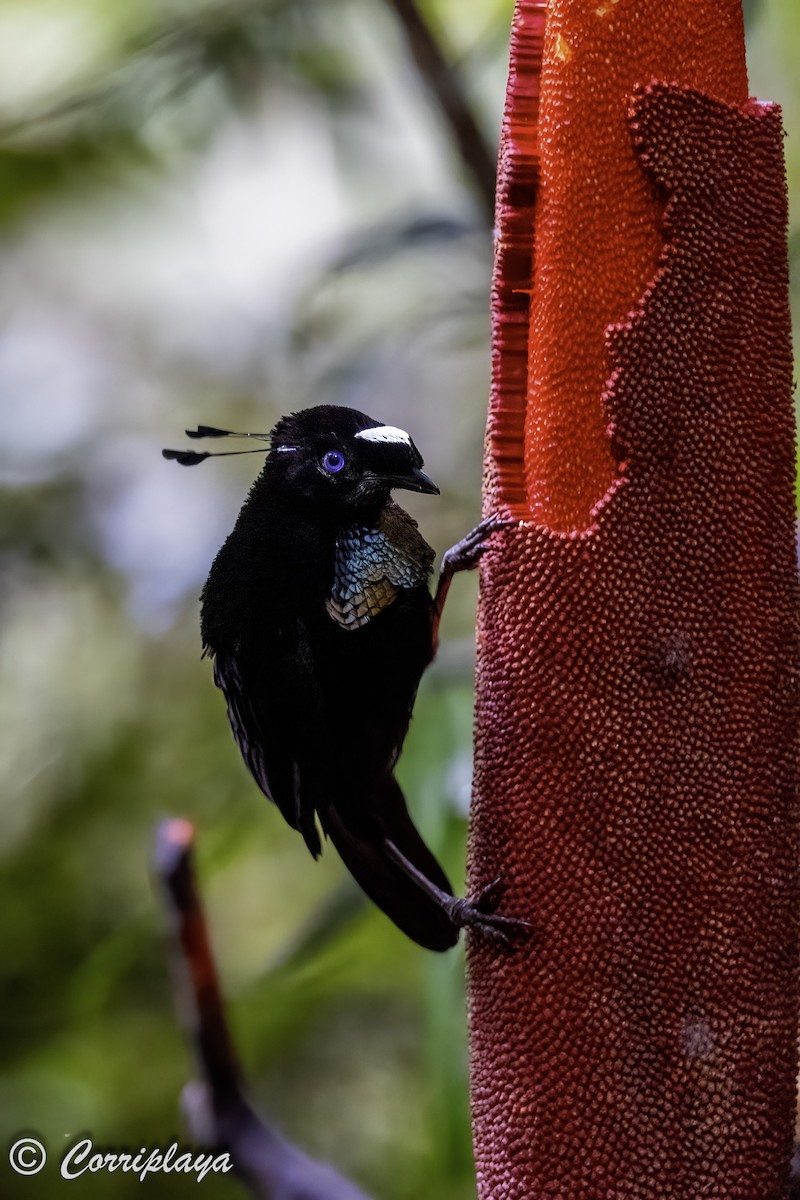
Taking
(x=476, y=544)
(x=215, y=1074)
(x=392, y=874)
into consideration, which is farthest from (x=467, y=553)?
(x=215, y=1074)

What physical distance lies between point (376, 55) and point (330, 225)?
205 mm

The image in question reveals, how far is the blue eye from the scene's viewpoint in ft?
1.57

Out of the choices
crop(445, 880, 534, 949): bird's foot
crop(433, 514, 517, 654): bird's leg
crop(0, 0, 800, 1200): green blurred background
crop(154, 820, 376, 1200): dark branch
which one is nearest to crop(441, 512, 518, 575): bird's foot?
crop(433, 514, 517, 654): bird's leg

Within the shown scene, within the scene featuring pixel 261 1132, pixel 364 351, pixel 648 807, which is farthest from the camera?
pixel 364 351

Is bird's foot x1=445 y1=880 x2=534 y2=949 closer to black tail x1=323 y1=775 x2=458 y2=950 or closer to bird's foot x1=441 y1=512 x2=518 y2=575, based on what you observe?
black tail x1=323 y1=775 x2=458 y2=950

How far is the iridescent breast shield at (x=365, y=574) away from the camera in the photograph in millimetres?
490

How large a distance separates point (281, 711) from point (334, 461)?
0.10m

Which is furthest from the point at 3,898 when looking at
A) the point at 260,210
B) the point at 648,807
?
the point at 648,807

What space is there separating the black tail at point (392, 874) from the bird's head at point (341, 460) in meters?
0.13

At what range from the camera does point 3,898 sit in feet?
3.55

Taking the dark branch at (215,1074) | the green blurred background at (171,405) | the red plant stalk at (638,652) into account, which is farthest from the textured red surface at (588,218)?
the green blurred background at (171,405)

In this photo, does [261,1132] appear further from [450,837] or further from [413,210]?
[413,210]

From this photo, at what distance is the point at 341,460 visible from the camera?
48 centimetres

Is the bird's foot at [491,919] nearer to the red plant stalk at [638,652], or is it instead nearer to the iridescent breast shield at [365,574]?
the red plant stalk at [638,652]
